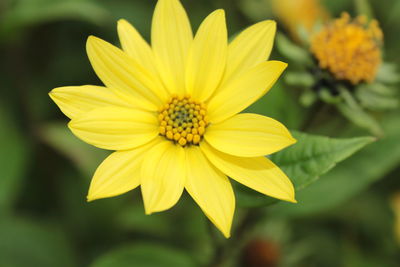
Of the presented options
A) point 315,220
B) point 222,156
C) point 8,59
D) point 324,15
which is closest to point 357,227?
point 315,220

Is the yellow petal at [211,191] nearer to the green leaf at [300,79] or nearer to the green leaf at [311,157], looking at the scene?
the green leaf at [311,157]

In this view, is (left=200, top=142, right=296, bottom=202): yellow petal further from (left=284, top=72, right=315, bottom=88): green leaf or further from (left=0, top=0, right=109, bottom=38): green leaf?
(left=0, top=0, right=109, bottom=38): green leaf

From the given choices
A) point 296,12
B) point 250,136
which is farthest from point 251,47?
point 296,12

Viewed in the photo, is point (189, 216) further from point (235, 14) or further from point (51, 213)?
point (235, 14)

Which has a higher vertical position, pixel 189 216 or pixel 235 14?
pixel 235 14

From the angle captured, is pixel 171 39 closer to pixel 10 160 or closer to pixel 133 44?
pixel 133 44

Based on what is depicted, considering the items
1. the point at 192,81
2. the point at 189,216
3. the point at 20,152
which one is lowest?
the point at 189,216

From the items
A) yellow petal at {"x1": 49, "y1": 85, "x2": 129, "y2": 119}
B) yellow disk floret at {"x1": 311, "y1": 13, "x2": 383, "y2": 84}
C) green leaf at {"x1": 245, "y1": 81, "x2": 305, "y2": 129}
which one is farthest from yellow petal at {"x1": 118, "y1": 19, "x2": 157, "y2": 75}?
yellow disk floret at {"x1": 311, "y1": 13, "x2": 383, "y2": 84}

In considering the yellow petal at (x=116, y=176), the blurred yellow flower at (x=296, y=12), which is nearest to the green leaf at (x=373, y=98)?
the yellow petal at (x=116, y=176)
